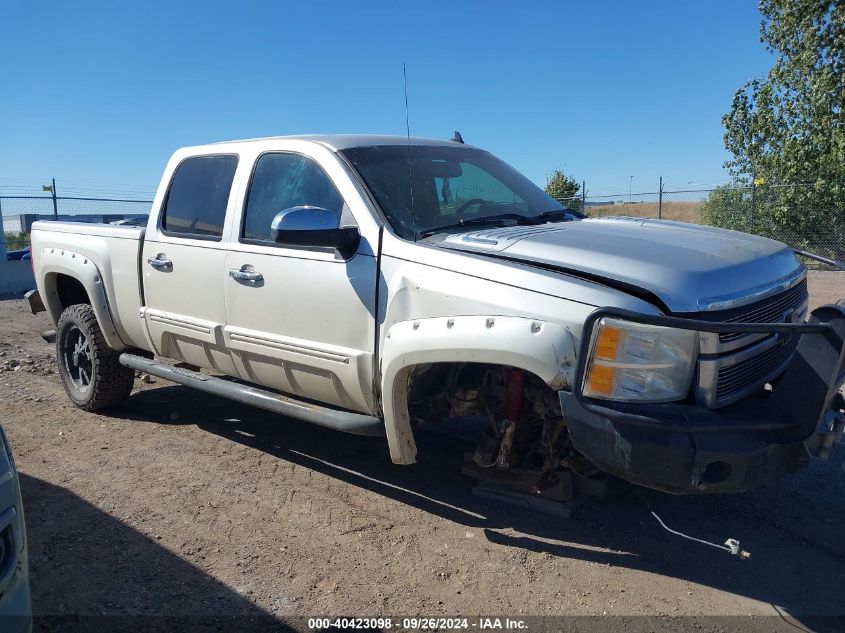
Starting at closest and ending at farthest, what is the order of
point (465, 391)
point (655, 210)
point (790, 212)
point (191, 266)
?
point (465, 391) < point (191, 266) < point (790, 212) < point (655, 210)

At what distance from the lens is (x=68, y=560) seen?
3.35 m

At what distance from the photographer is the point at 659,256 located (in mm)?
2979

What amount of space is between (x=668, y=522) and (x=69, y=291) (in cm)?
514

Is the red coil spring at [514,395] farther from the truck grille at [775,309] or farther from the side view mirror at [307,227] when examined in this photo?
the side view mirror at [307,227]

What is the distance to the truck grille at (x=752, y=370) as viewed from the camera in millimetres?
2852

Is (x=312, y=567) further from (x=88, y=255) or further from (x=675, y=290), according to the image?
(x=88, y=255)

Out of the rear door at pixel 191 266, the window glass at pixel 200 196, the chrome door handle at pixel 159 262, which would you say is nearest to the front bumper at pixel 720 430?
the rear door at pixel 191 266

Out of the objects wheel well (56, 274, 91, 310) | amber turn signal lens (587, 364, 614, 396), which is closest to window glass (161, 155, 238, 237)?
wheel well (56, 274, 91, 310)

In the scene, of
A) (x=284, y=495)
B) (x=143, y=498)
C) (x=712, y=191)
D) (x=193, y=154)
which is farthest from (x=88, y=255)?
(x=712, y=191)

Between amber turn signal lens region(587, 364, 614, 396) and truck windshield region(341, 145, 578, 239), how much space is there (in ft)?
4.17

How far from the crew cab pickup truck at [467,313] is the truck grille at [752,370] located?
14 millimetres

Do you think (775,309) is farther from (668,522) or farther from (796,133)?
(796,133)

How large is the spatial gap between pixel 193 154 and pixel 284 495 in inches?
96.4

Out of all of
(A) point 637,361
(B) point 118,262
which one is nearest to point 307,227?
(A) point 637,361
